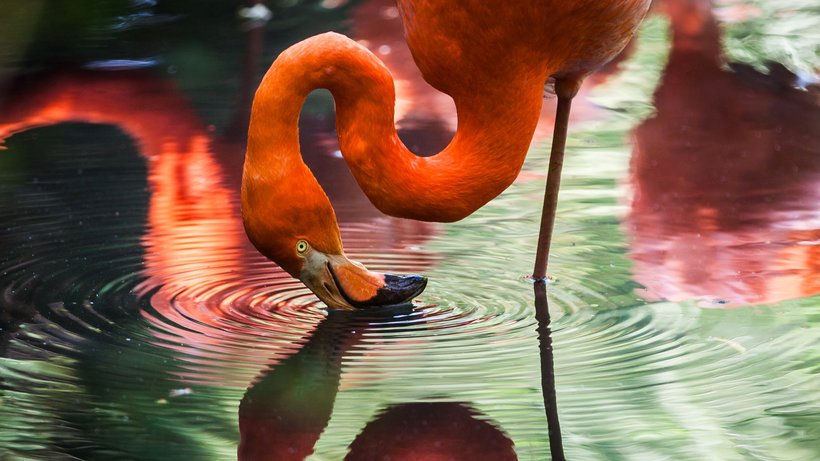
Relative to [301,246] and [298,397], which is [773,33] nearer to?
[301,246]

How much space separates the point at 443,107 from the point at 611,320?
11.1 feet

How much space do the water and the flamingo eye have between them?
0.95 ft

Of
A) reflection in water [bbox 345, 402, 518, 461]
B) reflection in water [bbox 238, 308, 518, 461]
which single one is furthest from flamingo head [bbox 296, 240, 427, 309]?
reflection in water [bbox 345, 402, 518, 461]

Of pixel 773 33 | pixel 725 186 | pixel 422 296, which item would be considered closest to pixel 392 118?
pixel 422 296

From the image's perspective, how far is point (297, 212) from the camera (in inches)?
152

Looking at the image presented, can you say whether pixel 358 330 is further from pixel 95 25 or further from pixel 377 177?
pixel 95 25

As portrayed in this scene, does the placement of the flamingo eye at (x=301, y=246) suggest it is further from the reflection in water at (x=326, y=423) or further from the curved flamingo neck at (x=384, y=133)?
the reflection in water at (x=326, y=423)

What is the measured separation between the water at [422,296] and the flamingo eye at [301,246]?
29 cm

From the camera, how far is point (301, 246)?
→ 3.94m

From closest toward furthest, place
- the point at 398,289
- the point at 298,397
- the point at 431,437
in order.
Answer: the point at 431,437, the point at 298,397, the point at 398,289

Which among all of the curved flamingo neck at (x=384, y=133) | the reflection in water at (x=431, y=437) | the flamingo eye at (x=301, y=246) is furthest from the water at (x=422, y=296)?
the curved flamingo neck at (x=384, y=133)

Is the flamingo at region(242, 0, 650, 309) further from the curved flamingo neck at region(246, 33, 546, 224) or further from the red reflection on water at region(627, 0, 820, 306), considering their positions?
the red reflection on water at region(627, 0, 820, 306)

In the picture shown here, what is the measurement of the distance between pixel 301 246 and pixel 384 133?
456mm

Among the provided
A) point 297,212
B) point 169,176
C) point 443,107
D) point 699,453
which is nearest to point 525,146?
point 297,212
